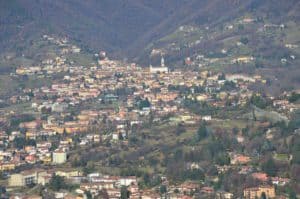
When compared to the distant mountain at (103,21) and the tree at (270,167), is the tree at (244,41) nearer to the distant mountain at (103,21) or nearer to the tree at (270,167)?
the distant mountain at (103,21)

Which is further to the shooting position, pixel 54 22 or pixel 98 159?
pixel 54 22

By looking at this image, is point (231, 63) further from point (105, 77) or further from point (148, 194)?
point (148, 194)

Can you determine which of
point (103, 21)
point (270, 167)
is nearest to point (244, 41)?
point (270, 167)

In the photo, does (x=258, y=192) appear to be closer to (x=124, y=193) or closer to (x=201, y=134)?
(x=124, y=193)

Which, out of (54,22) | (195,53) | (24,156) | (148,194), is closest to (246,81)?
(195,53)

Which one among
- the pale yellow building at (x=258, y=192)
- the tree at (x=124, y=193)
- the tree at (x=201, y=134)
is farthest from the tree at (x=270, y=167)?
the tree at (x=201, y=134)

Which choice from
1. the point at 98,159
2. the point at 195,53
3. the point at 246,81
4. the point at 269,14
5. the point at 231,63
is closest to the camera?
the point at 98,159
